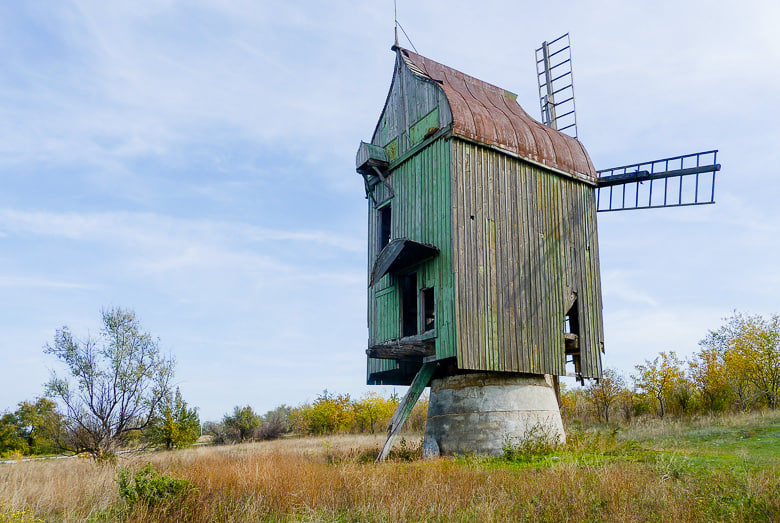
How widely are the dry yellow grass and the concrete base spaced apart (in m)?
3.85

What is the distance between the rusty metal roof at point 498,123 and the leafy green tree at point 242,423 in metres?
26.9

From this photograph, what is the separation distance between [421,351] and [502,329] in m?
2.13

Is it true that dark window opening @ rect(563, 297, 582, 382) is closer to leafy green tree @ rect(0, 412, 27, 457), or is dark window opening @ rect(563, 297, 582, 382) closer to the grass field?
the grass field

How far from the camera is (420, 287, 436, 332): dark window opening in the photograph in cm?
1585

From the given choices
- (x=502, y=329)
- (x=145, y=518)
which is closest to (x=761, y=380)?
(x=502, y=329)

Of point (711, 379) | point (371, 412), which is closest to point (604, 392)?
point (711, 379)

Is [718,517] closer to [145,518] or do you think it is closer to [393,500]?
[393,500]

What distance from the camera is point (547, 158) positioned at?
690 inches

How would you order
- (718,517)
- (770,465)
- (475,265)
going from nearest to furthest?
(718,517) → (770,465) → (475,265)

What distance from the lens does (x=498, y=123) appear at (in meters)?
16.8

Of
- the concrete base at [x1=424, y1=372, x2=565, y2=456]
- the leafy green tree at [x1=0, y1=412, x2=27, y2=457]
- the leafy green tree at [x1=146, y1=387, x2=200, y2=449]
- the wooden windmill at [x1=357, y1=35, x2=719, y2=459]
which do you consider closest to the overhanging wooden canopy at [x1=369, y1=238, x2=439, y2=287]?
the wooden windmill at [x1=357, y1=35, x2=719, y2=459]

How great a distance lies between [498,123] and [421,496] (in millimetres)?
10933

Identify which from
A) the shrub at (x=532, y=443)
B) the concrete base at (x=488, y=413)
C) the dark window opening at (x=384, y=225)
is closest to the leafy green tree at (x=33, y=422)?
the dark window opening at (x=384, y=225)

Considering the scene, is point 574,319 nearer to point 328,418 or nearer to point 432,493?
point 432,493
